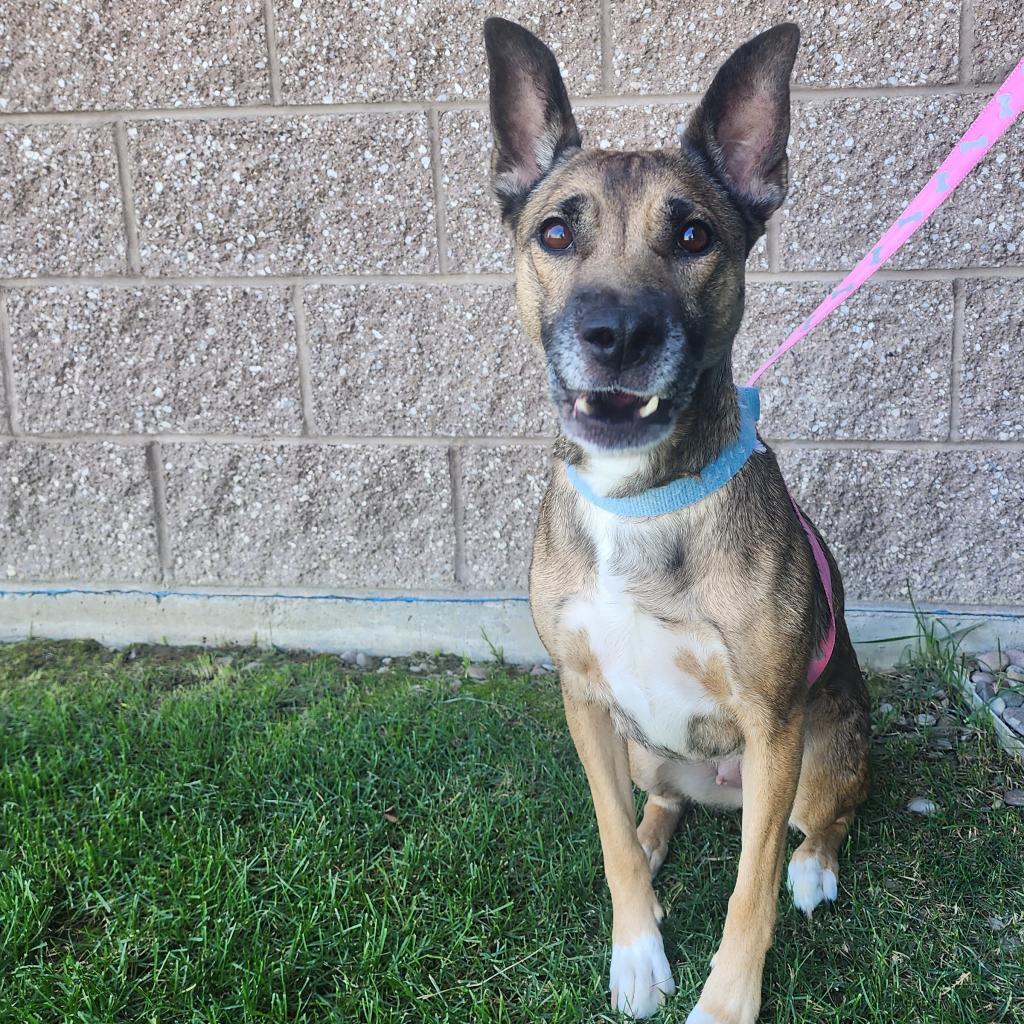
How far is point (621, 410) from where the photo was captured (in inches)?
80.9

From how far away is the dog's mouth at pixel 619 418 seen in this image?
203cm

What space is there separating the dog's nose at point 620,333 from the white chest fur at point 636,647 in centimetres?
46

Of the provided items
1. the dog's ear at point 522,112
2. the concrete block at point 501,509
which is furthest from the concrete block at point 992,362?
the dog's ear at point 522,112

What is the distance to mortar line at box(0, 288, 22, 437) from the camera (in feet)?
12.6

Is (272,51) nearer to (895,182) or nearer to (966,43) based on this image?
(895,182)

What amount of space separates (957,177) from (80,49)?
3.11 meters

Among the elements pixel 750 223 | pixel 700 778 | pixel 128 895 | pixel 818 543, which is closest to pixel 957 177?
pixel 750 223

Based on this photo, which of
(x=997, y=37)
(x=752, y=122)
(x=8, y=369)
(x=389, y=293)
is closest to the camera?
(x=752, y=122)

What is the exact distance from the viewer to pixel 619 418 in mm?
2051

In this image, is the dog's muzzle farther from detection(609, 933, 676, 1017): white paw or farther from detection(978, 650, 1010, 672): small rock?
detection(978, 650, 1010, 672): small rock

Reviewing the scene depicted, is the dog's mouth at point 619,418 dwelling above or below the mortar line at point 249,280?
above

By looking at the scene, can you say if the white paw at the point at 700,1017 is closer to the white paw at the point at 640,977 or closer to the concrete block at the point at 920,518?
the white paw at the point at 640,977

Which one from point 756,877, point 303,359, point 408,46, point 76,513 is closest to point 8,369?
point 76,513

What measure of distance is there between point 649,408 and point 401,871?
1.39 m
